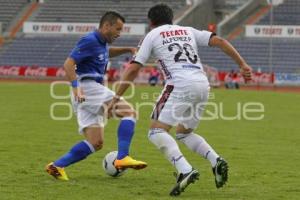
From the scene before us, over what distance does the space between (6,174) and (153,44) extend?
2626 mm

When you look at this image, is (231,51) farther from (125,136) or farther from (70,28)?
(70,28)

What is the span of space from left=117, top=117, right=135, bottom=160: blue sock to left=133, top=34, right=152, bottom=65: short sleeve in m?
1.12

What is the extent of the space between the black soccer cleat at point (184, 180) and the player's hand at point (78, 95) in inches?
60.8

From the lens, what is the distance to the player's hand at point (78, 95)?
8.69 metres

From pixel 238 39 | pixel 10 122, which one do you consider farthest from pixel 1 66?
pixel 10 122

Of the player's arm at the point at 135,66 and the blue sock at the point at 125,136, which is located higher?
the player's arm at the point at 135,66

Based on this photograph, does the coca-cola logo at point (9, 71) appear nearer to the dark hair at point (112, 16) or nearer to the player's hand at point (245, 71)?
the dark hair at point (112, 16)

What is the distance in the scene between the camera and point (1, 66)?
49500 millimetres

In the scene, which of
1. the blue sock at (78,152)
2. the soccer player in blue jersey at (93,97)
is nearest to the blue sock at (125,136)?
the soccer player in blue jersey at (93,97)

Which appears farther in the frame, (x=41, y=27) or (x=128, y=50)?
(x=41, y=27)

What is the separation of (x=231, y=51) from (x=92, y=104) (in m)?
1.97

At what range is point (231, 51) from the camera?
8227mm

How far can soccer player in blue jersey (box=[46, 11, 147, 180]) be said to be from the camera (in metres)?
8.98

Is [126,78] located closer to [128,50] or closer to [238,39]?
[128,50]
